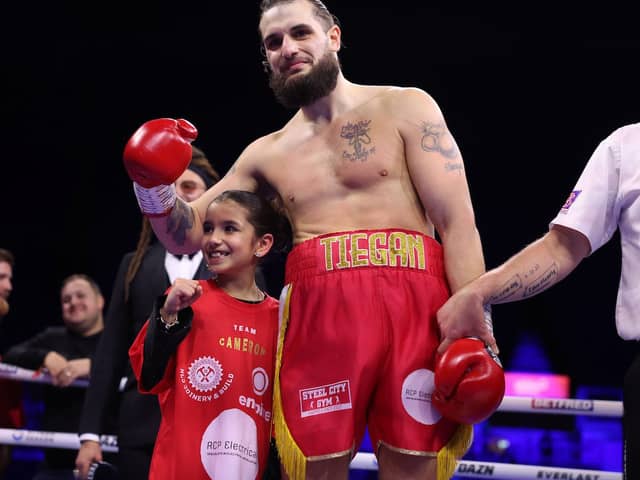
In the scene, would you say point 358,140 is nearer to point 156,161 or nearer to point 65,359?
point 156,161

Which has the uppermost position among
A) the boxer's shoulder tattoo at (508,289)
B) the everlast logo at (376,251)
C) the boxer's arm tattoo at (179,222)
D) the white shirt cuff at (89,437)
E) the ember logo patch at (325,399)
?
the boxer's arm tattoo at (179,222)

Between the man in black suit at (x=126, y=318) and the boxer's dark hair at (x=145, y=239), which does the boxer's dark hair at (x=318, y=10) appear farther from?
the man in black suit at (x=126, y=318)

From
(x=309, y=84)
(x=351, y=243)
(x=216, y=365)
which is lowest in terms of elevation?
(x=216, y=365)

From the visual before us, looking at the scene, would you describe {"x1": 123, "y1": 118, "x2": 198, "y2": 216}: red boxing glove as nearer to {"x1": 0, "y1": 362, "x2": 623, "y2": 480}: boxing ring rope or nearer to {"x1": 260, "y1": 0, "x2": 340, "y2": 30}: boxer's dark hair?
Answer: {"x1": 260, "y1": 0, "x2": 340, "y2": 30}: boxer's dark hair

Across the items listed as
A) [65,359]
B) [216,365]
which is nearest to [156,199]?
[216,365]

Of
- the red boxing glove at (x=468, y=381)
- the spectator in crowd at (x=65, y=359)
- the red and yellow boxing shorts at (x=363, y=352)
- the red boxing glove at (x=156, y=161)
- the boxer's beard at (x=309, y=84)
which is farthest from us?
the spectator in crowd at (x=65, y=359)

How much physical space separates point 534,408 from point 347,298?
0.95m

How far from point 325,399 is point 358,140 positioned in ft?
1.81

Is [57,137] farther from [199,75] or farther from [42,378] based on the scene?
[42,378]

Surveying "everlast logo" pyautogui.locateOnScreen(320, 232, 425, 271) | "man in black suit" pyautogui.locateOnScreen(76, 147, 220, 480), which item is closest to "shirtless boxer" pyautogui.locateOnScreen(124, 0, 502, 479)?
"everlast logo" pyautogui.locateOnScreen(320, 232, 425, 271)

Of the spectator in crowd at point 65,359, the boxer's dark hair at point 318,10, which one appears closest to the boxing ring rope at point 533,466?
the spectator in crowd at point 65,359

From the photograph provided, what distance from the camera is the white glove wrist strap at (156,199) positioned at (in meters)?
1.74

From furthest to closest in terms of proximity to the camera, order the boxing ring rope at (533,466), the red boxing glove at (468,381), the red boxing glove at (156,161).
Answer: the boxing ring rope at (533,466) → the red boxing glove at (156,161) → the red boxing glove at (468,381)

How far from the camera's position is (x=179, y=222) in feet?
5.99
